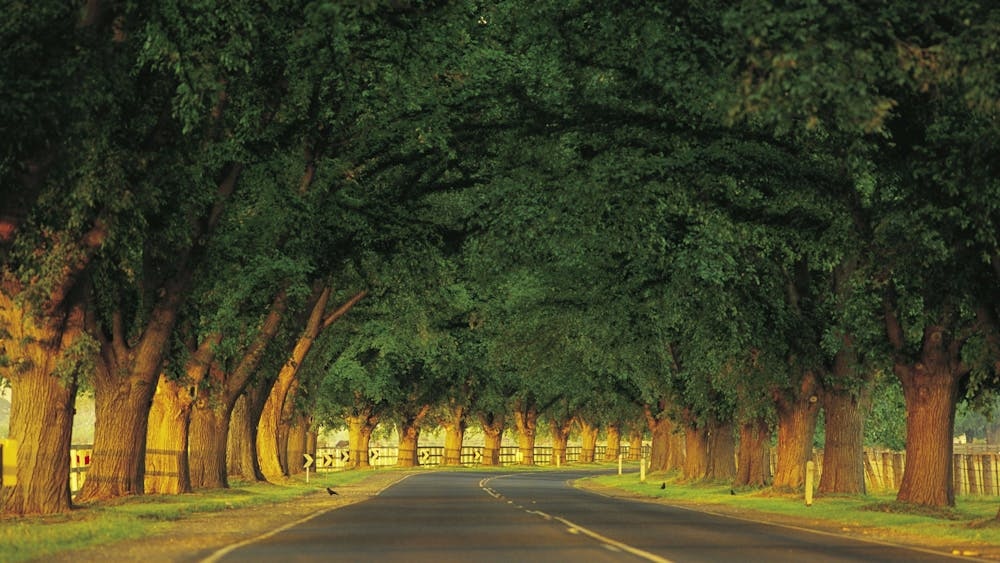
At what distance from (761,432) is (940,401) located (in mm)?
19601

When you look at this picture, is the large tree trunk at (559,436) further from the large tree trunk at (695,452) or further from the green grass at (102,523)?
the green grass at (102,523)

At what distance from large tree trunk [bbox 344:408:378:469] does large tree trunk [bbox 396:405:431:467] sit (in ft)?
7.85

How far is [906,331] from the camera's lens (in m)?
33.9

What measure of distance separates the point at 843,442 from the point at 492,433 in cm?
7299

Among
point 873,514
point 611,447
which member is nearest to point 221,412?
point 873,514

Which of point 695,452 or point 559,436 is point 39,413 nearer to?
point 695,452

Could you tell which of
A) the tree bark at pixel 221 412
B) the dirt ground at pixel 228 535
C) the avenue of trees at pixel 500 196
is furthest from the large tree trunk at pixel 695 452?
the dirt ground at pixel 228 535

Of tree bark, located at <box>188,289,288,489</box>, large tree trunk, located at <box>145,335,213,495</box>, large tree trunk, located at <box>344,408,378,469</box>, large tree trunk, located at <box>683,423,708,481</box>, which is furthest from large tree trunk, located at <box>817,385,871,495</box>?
large tree trunk, located at <box>344,408,378,469</box>

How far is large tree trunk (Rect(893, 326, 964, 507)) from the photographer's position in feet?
110

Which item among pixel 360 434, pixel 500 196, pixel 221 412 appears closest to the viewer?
pixel 500 196

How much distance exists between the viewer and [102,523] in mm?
25062

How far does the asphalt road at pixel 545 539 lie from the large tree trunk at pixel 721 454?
24.9 metres

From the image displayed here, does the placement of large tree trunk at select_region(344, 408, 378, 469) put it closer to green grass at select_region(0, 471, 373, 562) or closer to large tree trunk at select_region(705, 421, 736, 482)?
large tree trunk at select_region(705, 421, 736, 482)

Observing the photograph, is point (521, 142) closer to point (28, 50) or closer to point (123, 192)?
point (123, 192)
